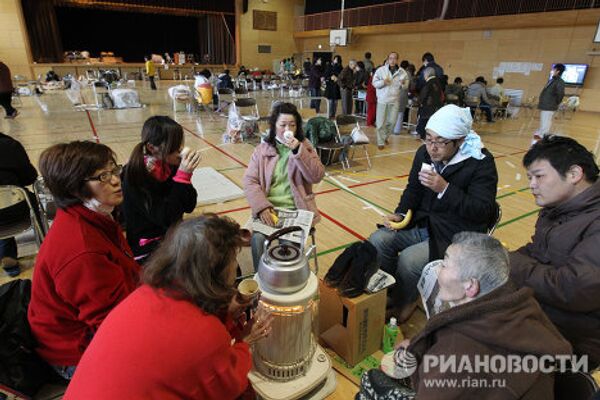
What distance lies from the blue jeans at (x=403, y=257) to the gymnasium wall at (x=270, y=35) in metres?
21.5

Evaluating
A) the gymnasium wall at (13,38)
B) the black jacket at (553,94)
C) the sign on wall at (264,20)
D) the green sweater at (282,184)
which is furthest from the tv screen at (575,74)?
the gymnasium wall at (13,38)

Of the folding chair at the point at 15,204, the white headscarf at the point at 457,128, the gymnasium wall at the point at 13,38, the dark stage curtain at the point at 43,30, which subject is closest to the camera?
the white headscarf at the point at 457,128

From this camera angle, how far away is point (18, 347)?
1.30m

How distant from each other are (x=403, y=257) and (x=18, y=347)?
2.02 m

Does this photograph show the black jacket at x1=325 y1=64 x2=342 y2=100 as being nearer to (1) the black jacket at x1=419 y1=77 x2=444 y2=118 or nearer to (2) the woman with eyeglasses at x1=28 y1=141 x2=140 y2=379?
(1) the black jacket at x1=419 y1=77 x2=444 y2=118

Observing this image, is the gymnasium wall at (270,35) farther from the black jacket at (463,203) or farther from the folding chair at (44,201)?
the black jacket at (463,203)

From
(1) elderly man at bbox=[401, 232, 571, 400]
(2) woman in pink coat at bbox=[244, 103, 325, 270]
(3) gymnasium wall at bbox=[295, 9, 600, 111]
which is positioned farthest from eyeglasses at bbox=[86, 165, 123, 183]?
(3) gymnasium wall at bbox=[295, 9, 600, 111]

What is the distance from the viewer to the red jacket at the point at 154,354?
0.94 m

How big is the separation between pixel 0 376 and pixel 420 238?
229cm

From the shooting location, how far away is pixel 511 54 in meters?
12.8

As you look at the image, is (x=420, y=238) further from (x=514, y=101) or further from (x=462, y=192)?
(x=514, y=101)

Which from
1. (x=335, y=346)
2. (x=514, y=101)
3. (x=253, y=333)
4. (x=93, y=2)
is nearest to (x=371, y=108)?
(x=514, y=101)

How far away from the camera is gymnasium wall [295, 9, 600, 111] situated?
11.3m

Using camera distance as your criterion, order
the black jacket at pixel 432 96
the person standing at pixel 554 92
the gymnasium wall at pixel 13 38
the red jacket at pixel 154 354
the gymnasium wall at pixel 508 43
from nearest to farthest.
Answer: the red jacket at pixel 154 354 → the black jacket at pixel 432 96 → the person standing at pixel 554 92 → the gymnasium wall at pixel 508 43 → the gymnasium wall at pixel 13 38
